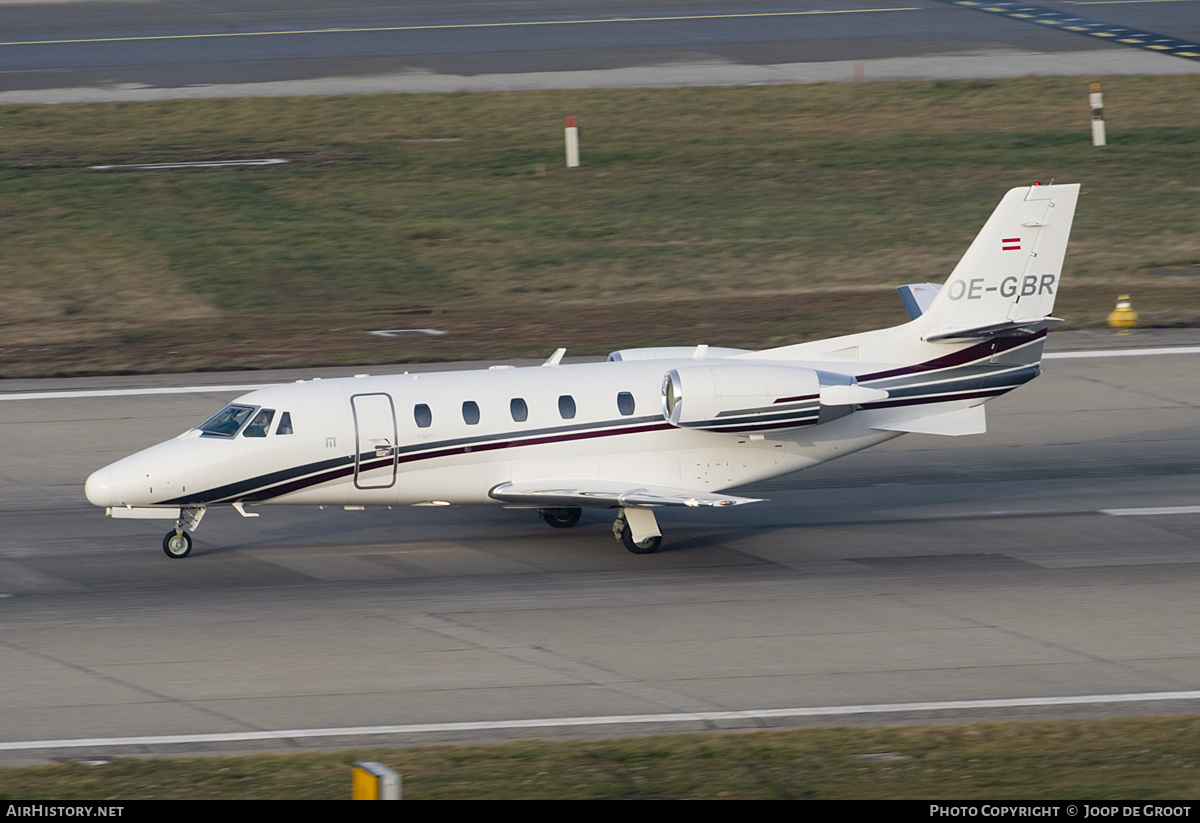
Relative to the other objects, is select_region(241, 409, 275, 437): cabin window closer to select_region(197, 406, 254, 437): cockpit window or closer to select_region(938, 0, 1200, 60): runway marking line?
select_region(197, 406, 254, 437): cockpit window

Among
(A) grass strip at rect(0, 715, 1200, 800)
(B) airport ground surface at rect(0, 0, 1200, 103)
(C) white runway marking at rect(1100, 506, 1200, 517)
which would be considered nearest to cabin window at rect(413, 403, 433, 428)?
(A) grass strip at rect(0, 715, 1200, 800)

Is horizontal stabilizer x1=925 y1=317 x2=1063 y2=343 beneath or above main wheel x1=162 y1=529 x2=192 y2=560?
above

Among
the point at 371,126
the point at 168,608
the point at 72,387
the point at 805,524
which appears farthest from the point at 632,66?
the point at 168,608

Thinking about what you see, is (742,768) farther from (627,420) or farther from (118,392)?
(118,392)

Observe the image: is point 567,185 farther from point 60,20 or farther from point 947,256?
point 60,20

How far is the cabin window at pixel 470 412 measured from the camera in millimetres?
24578

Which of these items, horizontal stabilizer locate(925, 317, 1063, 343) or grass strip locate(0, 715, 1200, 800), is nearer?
grass strip locate(0, 715, 1200, 800)

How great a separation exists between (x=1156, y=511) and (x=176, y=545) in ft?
51.4

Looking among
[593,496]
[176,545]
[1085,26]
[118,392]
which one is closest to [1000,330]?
[593,496]

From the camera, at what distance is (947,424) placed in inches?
1034

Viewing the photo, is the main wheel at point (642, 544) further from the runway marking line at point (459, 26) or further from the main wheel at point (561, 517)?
the runway marking line at point (459, 26)

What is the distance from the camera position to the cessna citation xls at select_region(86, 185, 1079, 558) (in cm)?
2425

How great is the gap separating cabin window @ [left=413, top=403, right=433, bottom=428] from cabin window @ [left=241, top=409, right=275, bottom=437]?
2101mm

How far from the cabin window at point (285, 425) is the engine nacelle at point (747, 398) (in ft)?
18.3
